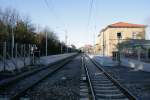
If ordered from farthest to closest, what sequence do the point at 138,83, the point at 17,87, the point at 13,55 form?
the point at 13,55 < the point at 138,83 < the point at 17,87

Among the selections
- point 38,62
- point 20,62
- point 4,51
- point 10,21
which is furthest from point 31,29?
point 4,51

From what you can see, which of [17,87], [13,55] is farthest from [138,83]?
[13,55]

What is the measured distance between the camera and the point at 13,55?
35.3 metres

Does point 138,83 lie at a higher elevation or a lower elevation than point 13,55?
lower

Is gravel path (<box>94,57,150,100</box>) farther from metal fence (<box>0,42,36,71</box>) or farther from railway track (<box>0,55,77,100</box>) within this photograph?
metal fence (<box>0,42,36,71</box>)

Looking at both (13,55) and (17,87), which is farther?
(13,55)

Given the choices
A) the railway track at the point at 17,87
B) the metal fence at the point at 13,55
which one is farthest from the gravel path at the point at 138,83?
the metal fence at the point at 13,55

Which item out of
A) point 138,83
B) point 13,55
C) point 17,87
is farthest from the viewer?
point 13,55

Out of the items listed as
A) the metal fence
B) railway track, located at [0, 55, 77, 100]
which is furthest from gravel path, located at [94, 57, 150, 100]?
the metal fence

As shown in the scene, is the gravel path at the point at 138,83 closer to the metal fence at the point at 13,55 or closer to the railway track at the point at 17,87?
the railway track at the point at 17,87

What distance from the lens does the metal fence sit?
30.0 m

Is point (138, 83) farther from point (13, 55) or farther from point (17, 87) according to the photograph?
point (13, 55)

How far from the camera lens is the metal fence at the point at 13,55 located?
30.0 metres

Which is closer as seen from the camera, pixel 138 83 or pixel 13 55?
pixel 138 83
